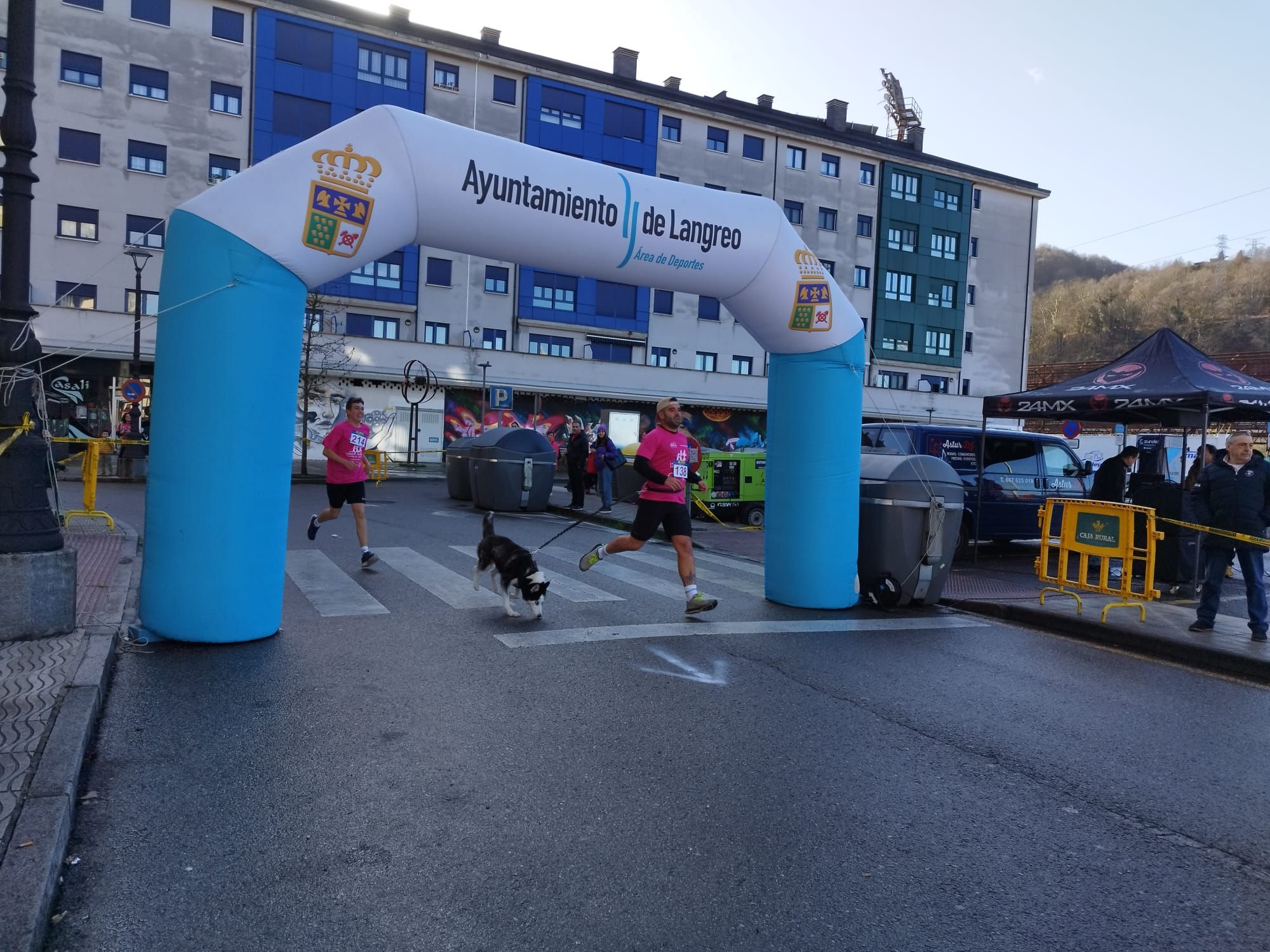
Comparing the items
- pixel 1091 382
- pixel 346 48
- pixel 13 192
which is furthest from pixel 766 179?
pixel 13 192

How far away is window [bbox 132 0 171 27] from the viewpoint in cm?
3469

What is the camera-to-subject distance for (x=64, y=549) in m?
5.79

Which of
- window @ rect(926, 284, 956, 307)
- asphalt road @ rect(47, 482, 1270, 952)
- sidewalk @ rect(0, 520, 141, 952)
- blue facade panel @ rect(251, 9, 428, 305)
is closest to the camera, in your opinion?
sidewalk @ rect(0, 520, 141, 952)

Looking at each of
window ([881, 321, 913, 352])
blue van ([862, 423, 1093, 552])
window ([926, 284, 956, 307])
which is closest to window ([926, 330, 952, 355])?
window ([881, 321, 913, 352])

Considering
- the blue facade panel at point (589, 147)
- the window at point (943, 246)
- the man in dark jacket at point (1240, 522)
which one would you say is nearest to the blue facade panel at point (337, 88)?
the blue facade panel at point (589, 147)

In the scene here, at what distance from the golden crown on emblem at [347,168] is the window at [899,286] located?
49836 millimetres

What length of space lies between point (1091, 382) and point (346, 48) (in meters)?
36.3

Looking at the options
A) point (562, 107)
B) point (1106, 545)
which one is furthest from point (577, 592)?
point (562, 107)

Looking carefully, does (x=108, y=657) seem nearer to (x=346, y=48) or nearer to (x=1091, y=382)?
(x=1091, y=382)

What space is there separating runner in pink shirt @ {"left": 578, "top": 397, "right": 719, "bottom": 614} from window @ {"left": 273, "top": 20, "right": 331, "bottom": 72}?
36.1 meters

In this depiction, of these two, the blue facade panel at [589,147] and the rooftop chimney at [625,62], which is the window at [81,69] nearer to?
the blue facade panel at [589,147]

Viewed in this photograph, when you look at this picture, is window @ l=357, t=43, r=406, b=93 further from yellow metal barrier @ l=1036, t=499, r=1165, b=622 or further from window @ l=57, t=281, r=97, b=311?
yellow metal barrier @ l=1036, t=499, r=1165, b=622

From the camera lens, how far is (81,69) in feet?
112

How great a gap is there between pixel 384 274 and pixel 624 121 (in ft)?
47.4
